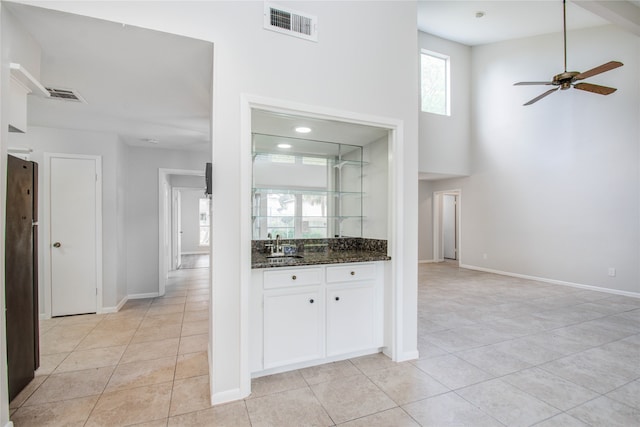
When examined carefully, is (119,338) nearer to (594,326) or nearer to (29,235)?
(29,235)

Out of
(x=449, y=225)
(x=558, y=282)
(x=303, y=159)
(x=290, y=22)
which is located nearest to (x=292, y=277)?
(x=303, y=159)

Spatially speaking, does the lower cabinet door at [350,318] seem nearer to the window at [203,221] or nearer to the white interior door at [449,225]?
the white interior door at [449,225]

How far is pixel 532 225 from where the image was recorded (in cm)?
616

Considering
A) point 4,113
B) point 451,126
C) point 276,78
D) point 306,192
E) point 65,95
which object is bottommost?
point 306,192

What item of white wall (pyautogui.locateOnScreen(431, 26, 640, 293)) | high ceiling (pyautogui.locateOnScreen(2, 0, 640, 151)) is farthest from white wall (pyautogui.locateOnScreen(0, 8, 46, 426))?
white wall (pyautogui.locateOnScreen(431, 26, 640, 293))

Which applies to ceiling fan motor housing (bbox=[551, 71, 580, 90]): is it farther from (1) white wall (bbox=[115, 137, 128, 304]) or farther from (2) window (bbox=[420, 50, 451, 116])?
(1) white wall (bbox=[115, 137, 128, 304])

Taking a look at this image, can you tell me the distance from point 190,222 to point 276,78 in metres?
9.46

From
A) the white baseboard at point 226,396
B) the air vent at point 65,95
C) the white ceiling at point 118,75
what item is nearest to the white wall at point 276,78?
the white baseboard at point 226,396

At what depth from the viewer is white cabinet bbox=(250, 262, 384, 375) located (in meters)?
2.29

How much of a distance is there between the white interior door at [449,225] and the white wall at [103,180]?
27.2 feet

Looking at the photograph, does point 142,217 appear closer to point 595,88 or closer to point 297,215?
point 297,215

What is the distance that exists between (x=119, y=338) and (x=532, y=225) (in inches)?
286

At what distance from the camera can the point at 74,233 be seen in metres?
3.86

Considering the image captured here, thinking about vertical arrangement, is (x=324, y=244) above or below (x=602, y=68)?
below
